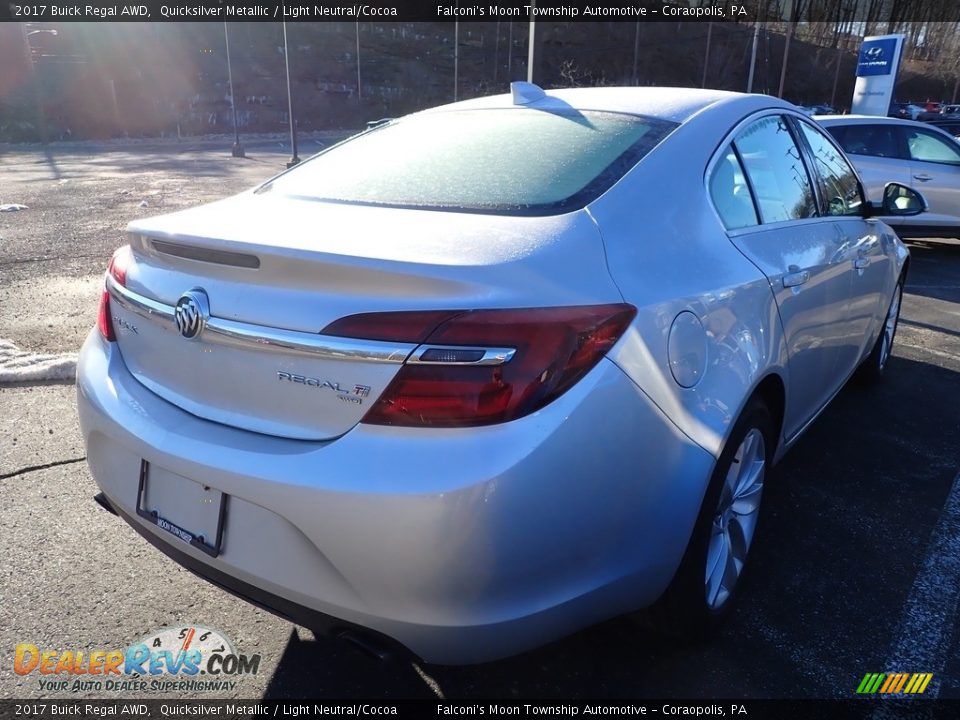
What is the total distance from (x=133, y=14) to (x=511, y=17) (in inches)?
1177

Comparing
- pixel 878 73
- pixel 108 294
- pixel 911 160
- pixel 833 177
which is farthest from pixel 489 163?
pixel 878 73

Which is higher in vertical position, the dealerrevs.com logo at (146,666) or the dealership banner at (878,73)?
the dealership banner at (878,73)

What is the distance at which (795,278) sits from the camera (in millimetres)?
2578

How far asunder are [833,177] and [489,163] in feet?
6.52

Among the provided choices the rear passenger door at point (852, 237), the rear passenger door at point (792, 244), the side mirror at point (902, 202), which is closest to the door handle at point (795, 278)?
the rear passenger door at point (792, 244)

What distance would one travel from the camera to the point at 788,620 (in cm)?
242

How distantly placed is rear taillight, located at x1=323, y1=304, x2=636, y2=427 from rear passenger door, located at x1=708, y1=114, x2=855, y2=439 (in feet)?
3.40

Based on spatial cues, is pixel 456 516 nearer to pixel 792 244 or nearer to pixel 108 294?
pixel 108 294

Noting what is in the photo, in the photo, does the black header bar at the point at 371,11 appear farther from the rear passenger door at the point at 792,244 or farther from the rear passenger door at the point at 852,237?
the rear passenger door at the point at 792,244

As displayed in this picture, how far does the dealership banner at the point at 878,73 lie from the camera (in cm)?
1881

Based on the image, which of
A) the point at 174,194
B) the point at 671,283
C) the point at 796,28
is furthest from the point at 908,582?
the point at 796,28

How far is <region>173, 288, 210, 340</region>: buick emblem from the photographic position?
1.80 metres

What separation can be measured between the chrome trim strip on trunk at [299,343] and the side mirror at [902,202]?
3247 millimetres

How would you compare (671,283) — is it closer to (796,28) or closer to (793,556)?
(793,556)
